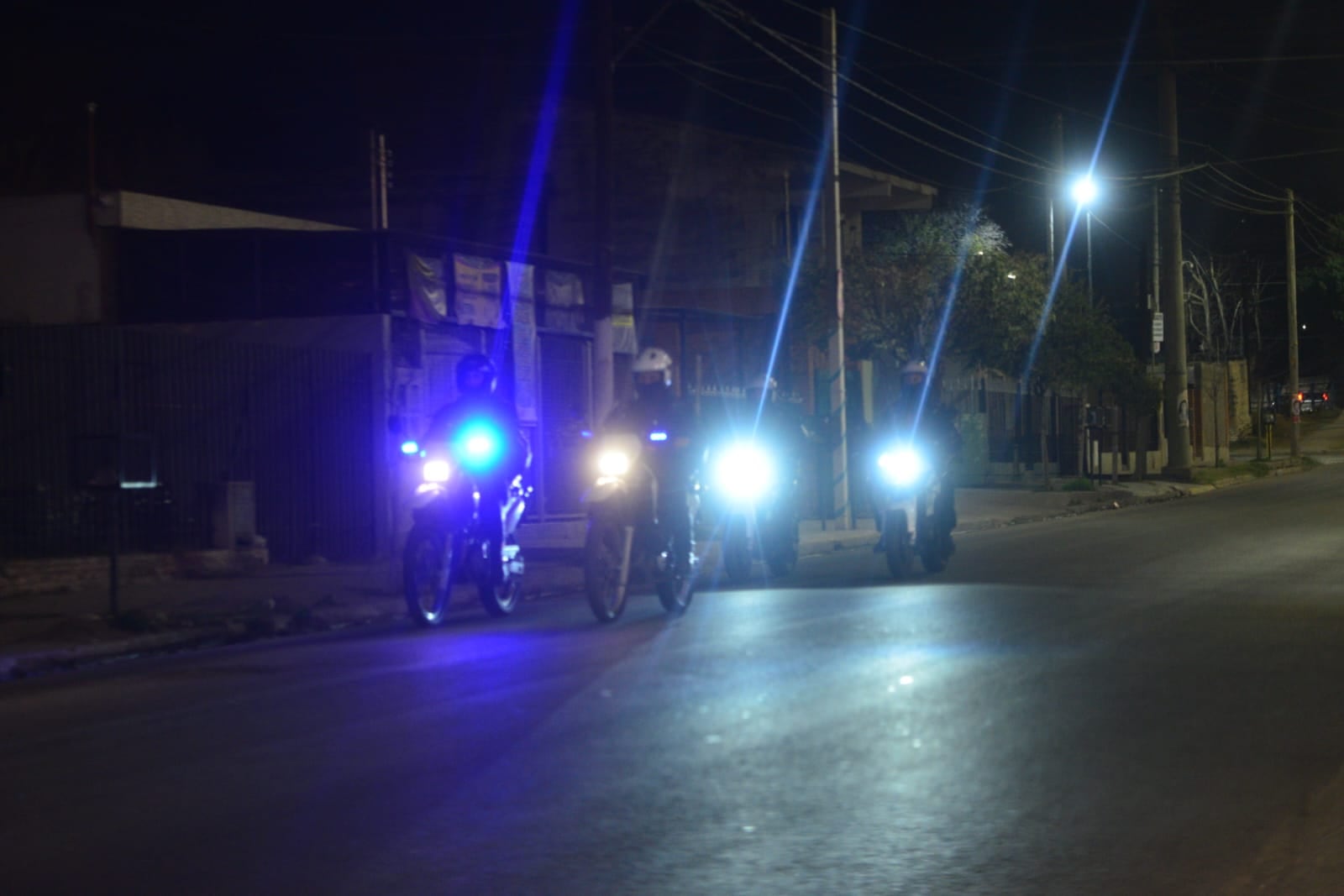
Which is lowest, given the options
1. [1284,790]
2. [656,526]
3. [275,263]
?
[1284,790]

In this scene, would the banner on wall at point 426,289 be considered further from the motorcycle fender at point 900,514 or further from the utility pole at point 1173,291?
the utility pole at point 1173,291

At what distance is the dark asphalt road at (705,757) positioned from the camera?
5773mm

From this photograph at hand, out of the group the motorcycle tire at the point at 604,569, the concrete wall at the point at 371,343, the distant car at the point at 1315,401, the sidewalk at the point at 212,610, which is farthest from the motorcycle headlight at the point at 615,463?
the distant car at the point at 1315,401

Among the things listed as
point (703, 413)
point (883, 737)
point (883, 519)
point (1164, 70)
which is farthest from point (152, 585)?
point (1164, 70)

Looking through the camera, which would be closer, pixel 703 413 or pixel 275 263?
pixel 703 413

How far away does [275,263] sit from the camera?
80.2 feet

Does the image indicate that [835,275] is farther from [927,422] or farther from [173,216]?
[173,216]

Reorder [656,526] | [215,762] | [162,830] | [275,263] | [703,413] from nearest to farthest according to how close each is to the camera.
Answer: [162,830]
[215,762]
[656,526]
[703,413]
[275,263]

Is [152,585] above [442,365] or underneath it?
underneath

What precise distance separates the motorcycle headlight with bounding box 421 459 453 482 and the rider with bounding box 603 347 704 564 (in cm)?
138

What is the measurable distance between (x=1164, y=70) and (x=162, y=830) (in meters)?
39.1

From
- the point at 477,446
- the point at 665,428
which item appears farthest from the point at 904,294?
the point at 477,446

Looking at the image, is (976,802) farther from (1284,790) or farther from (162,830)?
(162,830)

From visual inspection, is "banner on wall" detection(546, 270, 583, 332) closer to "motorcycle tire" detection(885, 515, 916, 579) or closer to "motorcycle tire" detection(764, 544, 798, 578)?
"motorcycle tire" detection(764, 544, 798, 578)
